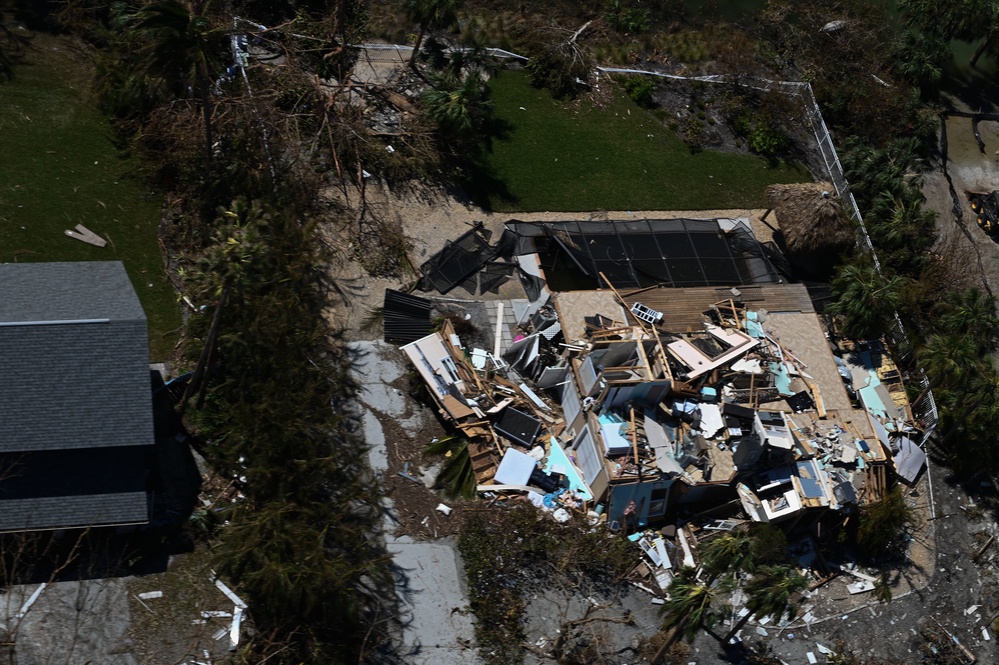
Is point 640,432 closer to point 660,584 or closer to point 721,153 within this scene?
point 660,584

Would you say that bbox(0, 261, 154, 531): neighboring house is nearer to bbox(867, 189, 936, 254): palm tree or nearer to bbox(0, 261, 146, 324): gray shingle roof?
bbox(0, 261, 146, 324): gray shingle roof

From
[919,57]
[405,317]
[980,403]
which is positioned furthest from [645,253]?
[919,57]

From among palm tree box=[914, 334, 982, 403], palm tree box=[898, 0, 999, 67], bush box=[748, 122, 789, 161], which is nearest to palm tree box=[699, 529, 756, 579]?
palm tree box=[914, 334, 982, 403]

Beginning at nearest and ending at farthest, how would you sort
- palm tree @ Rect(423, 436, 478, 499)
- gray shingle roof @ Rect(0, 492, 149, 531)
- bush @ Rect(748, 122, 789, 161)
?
gray shingle roof @ Rect(0, 492, 149, 531) < palm tree @ Rect(423, 436, 478, 499) < bush @ Rect(748, 122, 789, 161)

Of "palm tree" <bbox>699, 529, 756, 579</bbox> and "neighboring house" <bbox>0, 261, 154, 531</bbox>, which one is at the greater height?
"neighboring house" <bbox>0, 261, 154, 531</bbox>

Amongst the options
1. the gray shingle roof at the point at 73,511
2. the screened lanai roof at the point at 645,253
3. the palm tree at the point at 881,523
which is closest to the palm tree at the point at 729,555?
the palm tree at the point at 881,523

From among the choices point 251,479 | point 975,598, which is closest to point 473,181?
point 251,479
